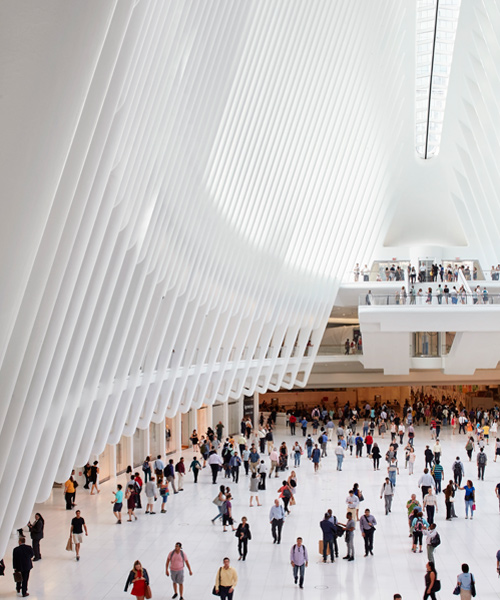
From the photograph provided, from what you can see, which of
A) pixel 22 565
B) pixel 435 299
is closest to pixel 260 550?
pixel 22 565

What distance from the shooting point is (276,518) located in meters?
13.5

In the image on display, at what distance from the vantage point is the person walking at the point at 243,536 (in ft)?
40.4

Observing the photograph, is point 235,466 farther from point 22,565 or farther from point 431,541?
point 22,565

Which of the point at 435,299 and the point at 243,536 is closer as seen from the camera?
the point at 243,536

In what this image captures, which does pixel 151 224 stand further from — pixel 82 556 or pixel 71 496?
pixel 71 496

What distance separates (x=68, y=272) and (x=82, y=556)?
6.46 m

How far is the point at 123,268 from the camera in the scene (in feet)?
41.9

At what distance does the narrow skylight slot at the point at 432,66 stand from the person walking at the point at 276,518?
19316 millimetres

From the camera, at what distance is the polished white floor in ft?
36.6

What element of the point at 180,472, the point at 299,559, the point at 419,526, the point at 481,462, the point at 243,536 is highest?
the point at 481,462

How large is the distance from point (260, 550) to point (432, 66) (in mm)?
24121

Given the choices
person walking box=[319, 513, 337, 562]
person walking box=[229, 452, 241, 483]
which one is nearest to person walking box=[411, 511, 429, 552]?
person walking box=[319, 513, 337, 562]

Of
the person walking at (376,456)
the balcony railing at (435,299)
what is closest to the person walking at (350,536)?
the person walking at (376,456)

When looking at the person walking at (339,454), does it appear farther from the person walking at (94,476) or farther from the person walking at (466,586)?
the person walking at (466,586)
